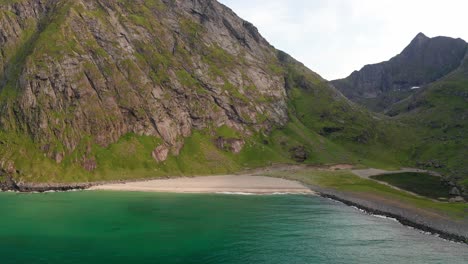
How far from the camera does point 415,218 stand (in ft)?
313

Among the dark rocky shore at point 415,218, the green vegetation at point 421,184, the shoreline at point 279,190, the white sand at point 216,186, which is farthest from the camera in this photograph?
the white sand at point 216,186

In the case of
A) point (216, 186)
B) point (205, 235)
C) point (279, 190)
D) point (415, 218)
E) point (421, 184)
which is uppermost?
point (421, 184)

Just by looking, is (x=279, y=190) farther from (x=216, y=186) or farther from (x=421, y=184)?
(x=421, y=184)

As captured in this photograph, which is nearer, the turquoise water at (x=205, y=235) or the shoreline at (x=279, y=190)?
the turquoise water at (x=205, y=235)

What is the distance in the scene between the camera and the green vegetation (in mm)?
139750

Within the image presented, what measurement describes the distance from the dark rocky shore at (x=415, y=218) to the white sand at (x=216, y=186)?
30695mm

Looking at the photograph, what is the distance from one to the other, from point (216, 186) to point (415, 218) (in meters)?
87.6

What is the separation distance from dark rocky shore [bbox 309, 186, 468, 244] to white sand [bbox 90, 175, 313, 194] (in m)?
30.7

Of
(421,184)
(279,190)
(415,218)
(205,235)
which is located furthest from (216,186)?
(421,184)

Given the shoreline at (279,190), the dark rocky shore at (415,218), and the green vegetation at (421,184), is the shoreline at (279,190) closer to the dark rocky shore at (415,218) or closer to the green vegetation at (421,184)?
the dark rocky shore at (415,218)

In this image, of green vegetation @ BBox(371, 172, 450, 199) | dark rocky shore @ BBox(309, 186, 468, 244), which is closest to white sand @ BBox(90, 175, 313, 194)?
dark rocky shore @ BBox(309, 186, 468, 244)

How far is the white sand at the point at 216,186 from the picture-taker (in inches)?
6093

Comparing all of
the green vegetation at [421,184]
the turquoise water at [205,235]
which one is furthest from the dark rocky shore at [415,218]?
the green vegetation at [421,184]

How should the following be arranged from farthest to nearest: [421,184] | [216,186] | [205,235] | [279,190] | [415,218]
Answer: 1. [421,184]
2. [216,186]
3. [279,190]
4. [415,218]
5. [205,235]
